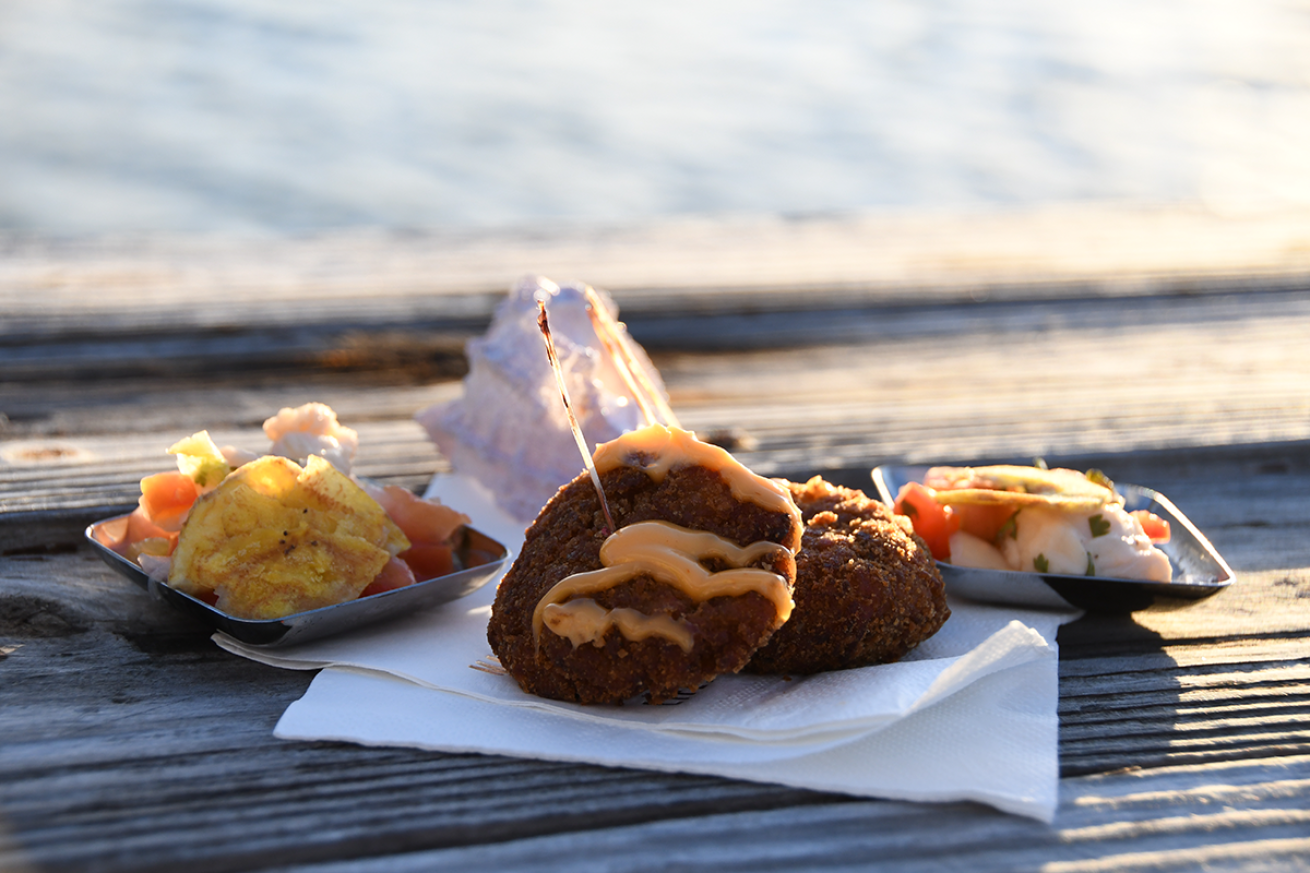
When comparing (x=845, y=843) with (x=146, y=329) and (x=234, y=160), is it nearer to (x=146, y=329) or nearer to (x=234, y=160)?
(x=146, y=329)

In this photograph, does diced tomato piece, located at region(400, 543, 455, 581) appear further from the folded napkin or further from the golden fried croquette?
the golden fried croquette

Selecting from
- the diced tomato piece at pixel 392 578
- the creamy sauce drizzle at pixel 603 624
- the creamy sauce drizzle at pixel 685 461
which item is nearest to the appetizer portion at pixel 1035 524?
the creamy sauce drizzle at pixel 685 461

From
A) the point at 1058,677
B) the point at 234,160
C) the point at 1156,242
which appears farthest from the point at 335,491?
the point at 234,160

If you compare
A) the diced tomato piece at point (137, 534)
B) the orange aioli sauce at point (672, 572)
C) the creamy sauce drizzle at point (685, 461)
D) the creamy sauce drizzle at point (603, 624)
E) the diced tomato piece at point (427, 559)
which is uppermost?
the creamy sauce drizzle at point (685, 461)

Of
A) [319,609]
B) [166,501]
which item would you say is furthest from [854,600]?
[166,501]

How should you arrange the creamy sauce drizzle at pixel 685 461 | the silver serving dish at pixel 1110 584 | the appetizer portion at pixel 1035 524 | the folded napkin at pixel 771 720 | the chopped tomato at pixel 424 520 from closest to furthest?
the folded napkin at pixel 771 720
the creamy sauce drizzle at pixel 685 461
the silver serving dish at pixel 1110 584
the appetizer portion at pixel 1035 524
the chopped tomato at pixel 424 520

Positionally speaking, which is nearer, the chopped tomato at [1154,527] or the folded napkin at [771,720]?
the folded napkin at [771,720]

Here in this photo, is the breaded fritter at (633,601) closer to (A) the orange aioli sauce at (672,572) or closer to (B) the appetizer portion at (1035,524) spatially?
(A) the orange aioli sauce at (672,572)

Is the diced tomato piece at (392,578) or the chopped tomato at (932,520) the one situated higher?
the chopped tomato at (932,520)
